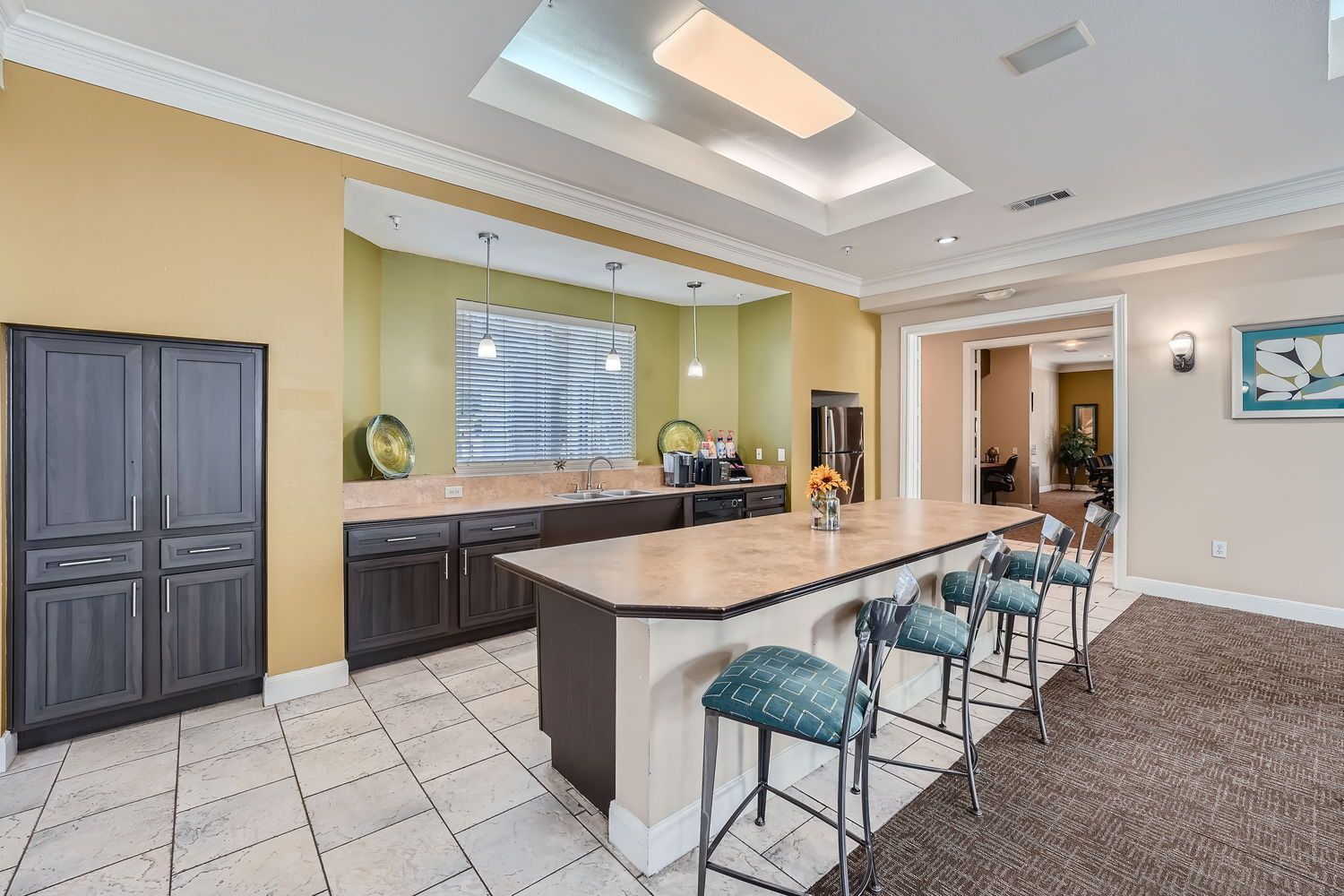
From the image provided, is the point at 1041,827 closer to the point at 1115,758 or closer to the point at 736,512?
the point at 1115,758

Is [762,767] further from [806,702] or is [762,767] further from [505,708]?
[505,708]

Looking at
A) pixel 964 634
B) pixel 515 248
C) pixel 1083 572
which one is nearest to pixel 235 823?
pixel 964 634

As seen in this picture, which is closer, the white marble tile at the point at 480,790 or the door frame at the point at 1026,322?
the white marble tile at the point at 480,790

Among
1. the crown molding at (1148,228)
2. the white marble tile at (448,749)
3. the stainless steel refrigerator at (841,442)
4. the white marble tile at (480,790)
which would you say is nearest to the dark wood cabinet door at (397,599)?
the white marble tile at (448,749)

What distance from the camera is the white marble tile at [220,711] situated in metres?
2.61

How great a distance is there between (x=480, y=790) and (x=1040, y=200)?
4.64 metres

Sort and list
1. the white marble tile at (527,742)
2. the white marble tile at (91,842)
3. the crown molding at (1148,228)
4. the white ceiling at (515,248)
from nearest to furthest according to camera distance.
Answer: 1. the white marble tile at (91,842)
2. the white marble tile at (527,742)
3. the white ceiling at (515,248)
4. the crown molding at (1148,228)

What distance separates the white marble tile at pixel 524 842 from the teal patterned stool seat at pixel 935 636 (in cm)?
132

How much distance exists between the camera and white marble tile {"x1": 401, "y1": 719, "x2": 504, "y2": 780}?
90.5 inches

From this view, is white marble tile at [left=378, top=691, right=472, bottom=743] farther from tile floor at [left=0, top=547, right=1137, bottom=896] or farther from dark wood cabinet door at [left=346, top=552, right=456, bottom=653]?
dark wood cabinet door at [left=346, top=552, right=456, bottom=653]

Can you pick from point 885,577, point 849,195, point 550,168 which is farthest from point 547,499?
point 849,195

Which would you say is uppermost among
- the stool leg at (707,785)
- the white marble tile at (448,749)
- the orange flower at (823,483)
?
the orange flower at (823,483)

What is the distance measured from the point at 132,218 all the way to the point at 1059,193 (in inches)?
198

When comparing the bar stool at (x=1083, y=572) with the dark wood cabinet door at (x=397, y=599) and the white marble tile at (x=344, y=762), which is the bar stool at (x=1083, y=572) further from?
the dark wood cabinet door at (x=397, y=599)
